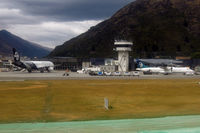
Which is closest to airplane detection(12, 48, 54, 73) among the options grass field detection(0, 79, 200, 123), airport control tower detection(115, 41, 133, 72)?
airport control tower detection(115, 41, 133, 72)

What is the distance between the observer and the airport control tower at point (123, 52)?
122 m

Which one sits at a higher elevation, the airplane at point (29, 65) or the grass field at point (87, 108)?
the airplane at point (29, 65)

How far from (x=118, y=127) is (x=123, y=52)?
103 metres

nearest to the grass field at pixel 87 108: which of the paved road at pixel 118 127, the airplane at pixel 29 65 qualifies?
the paved road at pixel 118 127

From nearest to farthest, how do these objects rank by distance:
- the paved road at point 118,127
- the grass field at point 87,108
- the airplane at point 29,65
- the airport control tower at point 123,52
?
the paved road at point 118,127 → the grass field at point 87,108 → the airplane at point 29,65 → the airport control tower at point 123,52

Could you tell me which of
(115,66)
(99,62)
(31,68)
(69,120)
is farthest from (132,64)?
(69,120)

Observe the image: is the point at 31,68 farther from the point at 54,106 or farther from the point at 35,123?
the point at 35,123

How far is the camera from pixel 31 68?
4525 inches

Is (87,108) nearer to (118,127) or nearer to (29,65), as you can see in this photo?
(118,127)

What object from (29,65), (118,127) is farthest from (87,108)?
(29,65)

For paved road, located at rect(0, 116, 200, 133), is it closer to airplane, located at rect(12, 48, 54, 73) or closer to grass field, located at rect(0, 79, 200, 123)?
grass field, located at rect(0, 79, 200, 123)

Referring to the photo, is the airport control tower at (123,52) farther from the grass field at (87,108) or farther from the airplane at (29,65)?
the grass field at (87,108)

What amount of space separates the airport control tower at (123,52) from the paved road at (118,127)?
98.0m

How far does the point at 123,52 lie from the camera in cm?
12344
